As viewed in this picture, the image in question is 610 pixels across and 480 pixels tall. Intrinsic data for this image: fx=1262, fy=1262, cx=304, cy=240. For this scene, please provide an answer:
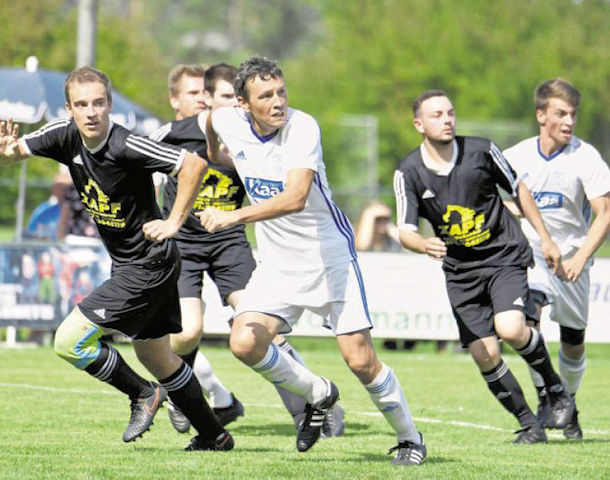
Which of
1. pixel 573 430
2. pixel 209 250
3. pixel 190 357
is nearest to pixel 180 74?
pixel 209 250

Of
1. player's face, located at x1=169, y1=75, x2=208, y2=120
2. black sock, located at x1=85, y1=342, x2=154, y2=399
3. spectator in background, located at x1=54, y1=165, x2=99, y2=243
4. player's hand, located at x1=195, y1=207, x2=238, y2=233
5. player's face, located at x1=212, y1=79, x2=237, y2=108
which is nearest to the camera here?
player's hand, located at x1=195, y1=207, x2=238, y2=233

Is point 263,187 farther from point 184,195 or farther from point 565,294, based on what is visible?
point 565,294

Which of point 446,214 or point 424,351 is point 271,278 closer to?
point 446,214

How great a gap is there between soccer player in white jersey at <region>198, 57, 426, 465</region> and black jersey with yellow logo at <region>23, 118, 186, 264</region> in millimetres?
451

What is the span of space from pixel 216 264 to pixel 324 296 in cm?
213

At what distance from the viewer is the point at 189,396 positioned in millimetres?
7074

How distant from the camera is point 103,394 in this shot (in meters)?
10.7

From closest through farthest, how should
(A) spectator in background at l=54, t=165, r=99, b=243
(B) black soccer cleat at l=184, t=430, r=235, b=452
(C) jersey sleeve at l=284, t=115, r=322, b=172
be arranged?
(C) jersey sleeve at l=284, t=115, r=322, b=172 → (B) black soccer cleat at l=184, t=430, r=235, b=452 → (A) spectator in background at l=54, t=165, r=99, b=243

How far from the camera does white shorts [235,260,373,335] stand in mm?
6730

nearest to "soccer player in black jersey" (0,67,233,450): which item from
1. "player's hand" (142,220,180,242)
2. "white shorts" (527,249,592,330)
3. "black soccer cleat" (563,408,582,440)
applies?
"player's hand" (142,220,180,242)

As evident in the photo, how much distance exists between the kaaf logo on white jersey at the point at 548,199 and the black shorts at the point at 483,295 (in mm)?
790

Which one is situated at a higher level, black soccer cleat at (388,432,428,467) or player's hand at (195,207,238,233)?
player's hand at (195,207,238,233)

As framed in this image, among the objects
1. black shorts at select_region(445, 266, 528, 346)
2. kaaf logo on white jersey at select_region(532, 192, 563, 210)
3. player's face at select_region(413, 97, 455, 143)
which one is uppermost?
player's face at select_region(413, 97, 455, 143)

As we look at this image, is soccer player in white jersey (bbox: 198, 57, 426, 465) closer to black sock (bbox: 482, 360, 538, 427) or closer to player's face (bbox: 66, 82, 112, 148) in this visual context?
player's face (bbox: 66, 82, 112, 148)
